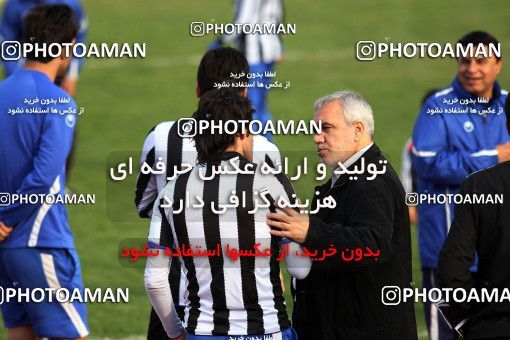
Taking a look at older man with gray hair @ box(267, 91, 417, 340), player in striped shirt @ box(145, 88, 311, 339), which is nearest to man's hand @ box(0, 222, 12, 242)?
player in striped shirt @ box(145, 88, 311, 339)

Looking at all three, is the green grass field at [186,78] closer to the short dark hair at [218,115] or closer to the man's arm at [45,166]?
the man's arm at [45,166]

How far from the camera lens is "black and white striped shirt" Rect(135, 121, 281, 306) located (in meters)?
5.18

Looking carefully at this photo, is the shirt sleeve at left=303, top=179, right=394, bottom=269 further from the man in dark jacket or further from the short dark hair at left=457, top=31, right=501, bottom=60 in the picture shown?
the short dark hair at left=457, top=31, right=501, bottom=60

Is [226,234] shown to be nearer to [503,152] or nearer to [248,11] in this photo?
[503,152]

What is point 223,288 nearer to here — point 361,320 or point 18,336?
point 361,320

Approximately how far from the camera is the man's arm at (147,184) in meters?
5.38

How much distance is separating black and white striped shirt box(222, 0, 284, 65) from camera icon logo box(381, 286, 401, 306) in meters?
6.96

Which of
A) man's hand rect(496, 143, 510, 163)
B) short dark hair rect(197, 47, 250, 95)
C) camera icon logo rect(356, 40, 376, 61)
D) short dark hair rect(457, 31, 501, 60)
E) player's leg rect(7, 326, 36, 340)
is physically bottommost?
player's leg rect(7, 326, 36, 340)

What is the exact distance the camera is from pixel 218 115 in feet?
14.7

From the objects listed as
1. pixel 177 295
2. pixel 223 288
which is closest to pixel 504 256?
pixel 223 288

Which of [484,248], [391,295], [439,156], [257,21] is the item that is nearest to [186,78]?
[257,21]

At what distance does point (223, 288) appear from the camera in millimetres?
4484

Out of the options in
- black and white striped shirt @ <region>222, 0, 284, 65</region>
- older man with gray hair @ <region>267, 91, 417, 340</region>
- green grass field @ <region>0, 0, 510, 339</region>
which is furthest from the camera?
black and white striped shirt @ <region>222, 0, 284, 65</region>

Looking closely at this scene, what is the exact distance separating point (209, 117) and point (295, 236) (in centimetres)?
57
